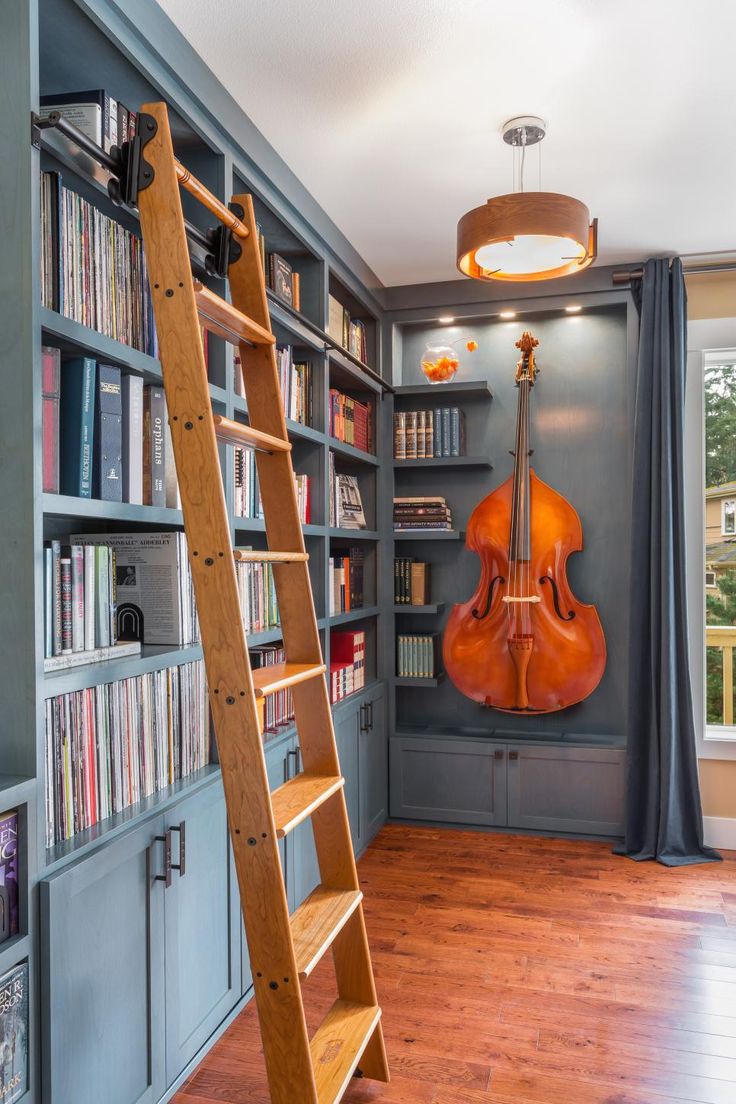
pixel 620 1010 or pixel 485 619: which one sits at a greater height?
pixel 485 619

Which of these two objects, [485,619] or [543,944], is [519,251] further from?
[543,944]

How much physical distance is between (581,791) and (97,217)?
2916 mm

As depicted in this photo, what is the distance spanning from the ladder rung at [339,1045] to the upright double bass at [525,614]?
164 cm

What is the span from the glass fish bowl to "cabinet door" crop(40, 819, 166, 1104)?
2512mm

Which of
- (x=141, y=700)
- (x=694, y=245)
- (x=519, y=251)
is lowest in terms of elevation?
(x=141, y=700)

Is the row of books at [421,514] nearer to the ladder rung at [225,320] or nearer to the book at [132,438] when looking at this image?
the ladder rung at [225,320]

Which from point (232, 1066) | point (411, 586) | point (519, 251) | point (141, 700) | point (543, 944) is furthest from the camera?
point (411, 586)

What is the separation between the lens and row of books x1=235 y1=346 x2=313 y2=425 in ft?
9.12

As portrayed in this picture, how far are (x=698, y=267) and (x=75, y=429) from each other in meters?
2.89

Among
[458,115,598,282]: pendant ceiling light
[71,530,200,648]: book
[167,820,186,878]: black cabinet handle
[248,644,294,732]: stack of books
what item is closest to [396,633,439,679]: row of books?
[248,644,294,732]: stack of books

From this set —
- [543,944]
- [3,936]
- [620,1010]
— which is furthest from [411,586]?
[3,936]

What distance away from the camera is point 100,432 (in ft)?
5.71

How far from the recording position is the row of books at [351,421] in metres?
3.28

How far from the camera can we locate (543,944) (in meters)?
2.65
